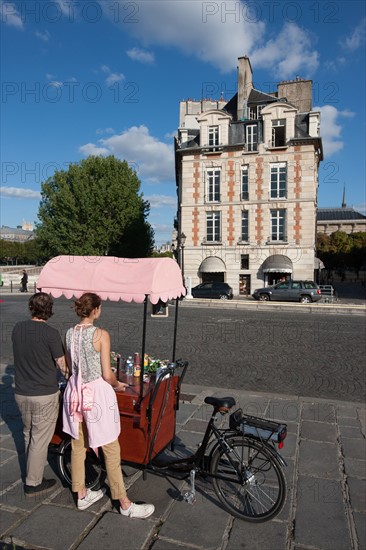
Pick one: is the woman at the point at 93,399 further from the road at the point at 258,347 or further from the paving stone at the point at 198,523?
the road at the point at 258,347

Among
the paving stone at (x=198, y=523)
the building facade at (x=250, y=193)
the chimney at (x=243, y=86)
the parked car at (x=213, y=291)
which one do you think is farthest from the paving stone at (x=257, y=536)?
the chimney at (x=243, y=86)

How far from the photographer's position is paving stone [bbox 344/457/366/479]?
4137 mm

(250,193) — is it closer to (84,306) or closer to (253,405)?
(253,405)

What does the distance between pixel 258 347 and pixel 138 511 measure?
8.03 meters

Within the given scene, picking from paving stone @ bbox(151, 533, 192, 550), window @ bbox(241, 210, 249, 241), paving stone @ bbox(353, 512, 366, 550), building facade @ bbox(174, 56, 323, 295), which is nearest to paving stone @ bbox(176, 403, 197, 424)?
paving stone @ bbox(151, 533, 192, 550)

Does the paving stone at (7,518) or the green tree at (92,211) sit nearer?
the paving stone at (7,518)

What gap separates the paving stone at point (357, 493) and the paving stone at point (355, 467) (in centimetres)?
11

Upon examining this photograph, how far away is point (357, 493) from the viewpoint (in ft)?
12.3

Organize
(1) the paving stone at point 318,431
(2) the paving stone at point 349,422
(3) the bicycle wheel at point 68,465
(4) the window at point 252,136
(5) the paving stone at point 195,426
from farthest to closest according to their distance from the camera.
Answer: (4) the window at point 252,136
(2) the paving stone at point 349,422
(5) the paving stone at point 195,426
(1) the paving stone at point 318,431
(3) the bicycle wheel at point 68,465

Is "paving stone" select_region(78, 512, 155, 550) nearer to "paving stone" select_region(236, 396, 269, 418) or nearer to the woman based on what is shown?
the woman

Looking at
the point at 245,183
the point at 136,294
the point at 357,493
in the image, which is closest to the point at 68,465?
the point at 136,294

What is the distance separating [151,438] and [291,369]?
5.68 m

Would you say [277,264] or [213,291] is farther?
[277,264]

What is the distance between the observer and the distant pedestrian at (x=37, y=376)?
12.0ft
